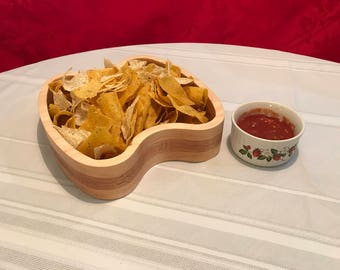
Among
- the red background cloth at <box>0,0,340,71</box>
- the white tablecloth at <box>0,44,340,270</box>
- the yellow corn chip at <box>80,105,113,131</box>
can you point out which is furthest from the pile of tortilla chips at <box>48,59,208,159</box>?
the red background cloth at <box>0,0,340,71</box>

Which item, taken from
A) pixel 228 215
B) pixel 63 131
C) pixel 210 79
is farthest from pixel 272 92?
pixel 63 131

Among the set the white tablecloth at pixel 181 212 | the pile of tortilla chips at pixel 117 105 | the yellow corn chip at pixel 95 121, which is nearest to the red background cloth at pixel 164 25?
the white tablecloth at pixel 181 212

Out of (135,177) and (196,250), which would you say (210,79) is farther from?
(196,250)

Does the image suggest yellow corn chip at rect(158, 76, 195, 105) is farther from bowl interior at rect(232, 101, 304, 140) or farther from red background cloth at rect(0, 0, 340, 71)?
red background cloth at rect(0, 0, 340, 71)

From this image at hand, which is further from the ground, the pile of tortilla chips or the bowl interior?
the pile of tortilla chips

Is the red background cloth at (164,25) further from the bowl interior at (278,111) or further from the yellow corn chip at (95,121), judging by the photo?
the yellow corn chip at (95,121)

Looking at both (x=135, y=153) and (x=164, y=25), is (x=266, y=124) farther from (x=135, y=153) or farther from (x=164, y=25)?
(x=164, y=25)
